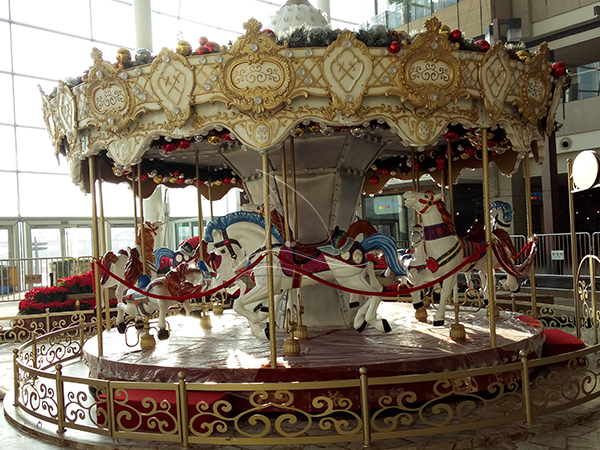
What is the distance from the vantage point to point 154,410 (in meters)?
4.54

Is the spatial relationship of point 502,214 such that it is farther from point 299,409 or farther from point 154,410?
point 154,410

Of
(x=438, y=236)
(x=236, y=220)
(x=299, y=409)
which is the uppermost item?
(x=236, y=220)

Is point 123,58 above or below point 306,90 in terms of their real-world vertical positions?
above

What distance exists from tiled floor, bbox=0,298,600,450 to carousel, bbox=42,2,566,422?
0.72m

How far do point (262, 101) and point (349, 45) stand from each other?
0.92 m

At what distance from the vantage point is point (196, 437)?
14.3 ft

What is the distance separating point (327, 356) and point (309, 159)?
2637 millimetres

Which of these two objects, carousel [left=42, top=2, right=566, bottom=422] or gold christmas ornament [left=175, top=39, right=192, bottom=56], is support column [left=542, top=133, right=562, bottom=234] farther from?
gold christmas ornament [left=175, top=39, right=192, bottom=56]

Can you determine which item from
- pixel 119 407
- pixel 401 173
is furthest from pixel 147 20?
pixel 119 407

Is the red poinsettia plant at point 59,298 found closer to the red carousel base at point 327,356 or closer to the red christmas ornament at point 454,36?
the red carousel base at point 327,356

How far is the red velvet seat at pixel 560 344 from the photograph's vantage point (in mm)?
6406

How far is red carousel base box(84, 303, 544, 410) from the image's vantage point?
5.05 meters

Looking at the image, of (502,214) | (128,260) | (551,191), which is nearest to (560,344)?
A: (502,214)

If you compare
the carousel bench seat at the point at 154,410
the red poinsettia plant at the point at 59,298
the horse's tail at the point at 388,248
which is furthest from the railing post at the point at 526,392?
the red poinsettia plant at the point at 59,298
